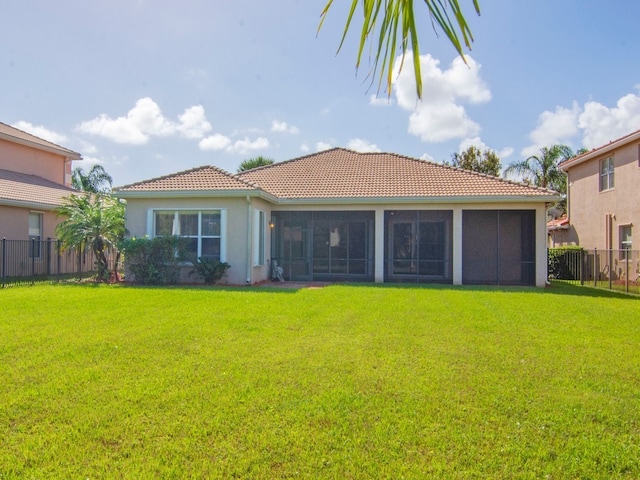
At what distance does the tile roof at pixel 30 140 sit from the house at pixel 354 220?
34.1ft

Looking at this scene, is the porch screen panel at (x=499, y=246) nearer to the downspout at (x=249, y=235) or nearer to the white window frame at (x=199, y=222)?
the downspout at (x=249, y=235)

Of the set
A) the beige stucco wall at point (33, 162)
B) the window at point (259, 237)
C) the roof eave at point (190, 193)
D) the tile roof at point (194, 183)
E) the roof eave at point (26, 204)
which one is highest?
the beige stucco wall at point (33, 162)

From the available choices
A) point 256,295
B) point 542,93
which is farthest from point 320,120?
point 542,93

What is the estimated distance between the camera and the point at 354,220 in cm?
1836

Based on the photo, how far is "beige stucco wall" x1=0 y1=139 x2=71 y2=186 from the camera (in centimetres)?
2161

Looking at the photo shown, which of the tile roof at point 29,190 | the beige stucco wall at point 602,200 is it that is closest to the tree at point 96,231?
the tile roof at point 29,190

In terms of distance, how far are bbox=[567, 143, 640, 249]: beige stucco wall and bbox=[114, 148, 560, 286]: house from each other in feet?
12.9

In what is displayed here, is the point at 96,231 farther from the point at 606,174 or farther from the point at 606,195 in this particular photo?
the point at 606,174

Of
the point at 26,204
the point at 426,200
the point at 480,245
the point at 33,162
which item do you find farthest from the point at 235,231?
the point at 33,162

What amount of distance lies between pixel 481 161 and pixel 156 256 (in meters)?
28.5

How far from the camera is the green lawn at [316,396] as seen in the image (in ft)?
10.9

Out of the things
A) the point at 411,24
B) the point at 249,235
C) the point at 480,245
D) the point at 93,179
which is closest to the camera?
the point at 411,24

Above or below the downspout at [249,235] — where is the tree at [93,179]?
above

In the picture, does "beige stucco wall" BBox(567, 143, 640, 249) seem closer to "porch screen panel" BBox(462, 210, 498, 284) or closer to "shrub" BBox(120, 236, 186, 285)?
"porch screen panel" BBox(462, 210, 498, 284)
